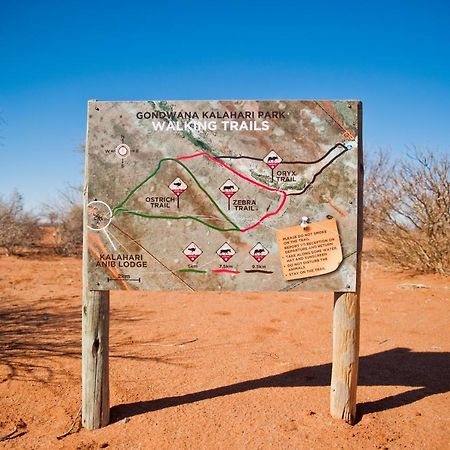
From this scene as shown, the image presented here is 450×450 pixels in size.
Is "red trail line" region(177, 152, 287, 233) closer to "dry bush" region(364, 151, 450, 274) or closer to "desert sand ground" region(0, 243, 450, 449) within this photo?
"desert sand ground" region(0, 243, 450, 449)

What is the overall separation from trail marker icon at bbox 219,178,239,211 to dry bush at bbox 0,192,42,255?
44.6ft

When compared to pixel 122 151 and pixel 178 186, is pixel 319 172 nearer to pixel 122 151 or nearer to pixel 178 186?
pixel 178 186

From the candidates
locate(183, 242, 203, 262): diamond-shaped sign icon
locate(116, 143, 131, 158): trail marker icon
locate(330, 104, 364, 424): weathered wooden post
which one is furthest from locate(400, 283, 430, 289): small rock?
locate(116, 143, 131, 158): trail marker icon

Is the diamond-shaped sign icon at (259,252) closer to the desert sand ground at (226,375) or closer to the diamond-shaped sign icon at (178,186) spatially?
the diamond-shaped sign icon at (178,186)

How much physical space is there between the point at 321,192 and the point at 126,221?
148cm

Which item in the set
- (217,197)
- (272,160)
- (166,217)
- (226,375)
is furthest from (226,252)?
(226,375)

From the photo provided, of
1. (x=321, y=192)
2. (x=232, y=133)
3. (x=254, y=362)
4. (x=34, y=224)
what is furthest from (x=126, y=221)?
(x=34, y=224)

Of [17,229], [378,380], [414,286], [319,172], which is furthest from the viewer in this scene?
[17,229]

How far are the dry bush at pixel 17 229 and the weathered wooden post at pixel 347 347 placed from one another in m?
14.0

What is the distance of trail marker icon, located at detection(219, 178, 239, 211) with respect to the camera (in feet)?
9.98

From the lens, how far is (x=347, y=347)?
10.1 ft

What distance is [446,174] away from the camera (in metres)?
9.64

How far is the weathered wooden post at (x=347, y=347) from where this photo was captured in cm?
304

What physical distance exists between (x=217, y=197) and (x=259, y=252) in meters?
0.52
